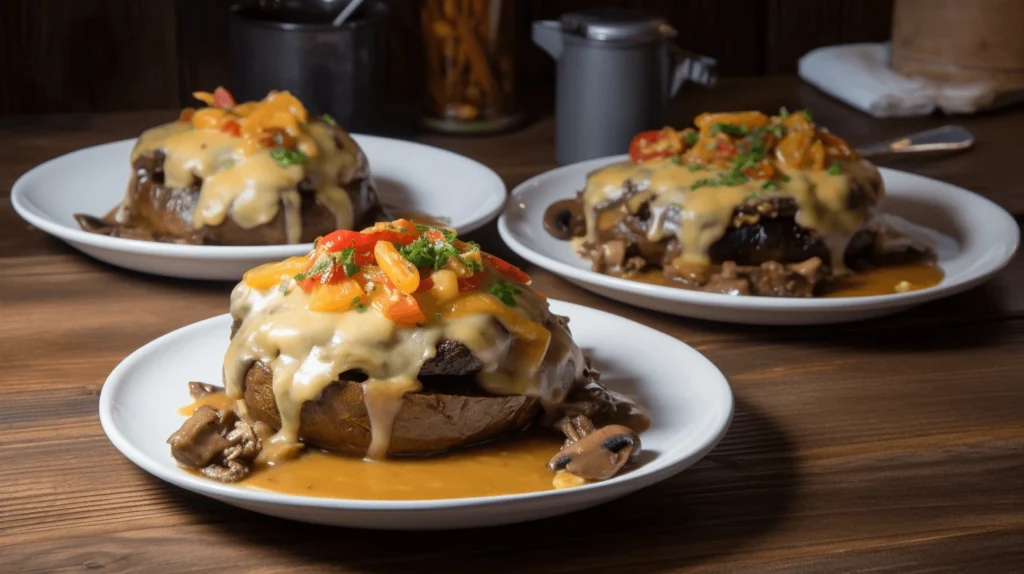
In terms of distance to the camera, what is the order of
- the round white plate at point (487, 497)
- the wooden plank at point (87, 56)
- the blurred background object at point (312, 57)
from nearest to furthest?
the round white plate at point (487, 497) → the blurred background object at point (312, 57) → the wooden plank at point (87, 56)

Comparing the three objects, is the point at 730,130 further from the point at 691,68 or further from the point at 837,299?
the point at 691,68

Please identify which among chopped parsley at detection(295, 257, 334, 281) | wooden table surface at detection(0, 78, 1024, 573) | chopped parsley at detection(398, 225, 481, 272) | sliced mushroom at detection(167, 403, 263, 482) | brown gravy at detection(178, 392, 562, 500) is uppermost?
chopped parsley at detection(398, 225, 481, 272)

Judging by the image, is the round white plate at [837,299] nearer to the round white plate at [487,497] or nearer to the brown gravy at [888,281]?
the brown gravy at [888,281]

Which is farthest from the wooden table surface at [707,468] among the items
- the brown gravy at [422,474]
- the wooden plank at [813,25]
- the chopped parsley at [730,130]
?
the wooden plank at [813,25]

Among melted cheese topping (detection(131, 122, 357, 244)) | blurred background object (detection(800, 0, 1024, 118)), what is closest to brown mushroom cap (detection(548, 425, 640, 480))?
melted cheese topping (detection(131, 122, 357, 244))

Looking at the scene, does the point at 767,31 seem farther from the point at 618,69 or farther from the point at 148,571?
the point at 148,571

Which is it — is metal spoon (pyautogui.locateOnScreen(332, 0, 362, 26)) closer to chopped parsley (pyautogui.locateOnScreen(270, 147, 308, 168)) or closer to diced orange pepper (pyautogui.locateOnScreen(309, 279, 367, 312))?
chopped parsley (pyautogui.locateOnScreen(270, 147, 308, 168))

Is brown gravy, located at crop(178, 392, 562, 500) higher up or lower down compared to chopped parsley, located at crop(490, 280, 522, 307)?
lower down
